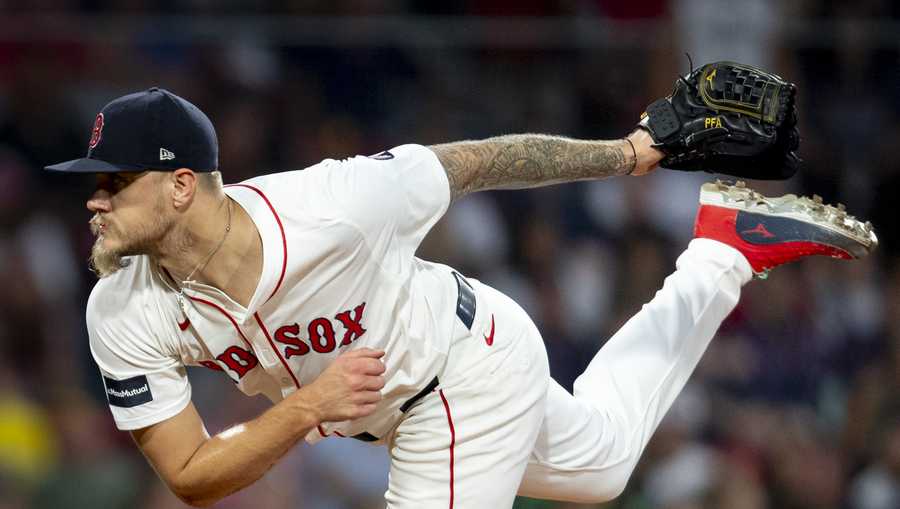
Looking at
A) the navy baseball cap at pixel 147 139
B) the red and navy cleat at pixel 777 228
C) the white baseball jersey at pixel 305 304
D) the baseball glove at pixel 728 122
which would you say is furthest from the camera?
the red and navy cleat at pixel 777 228

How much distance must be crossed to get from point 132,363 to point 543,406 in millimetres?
1028

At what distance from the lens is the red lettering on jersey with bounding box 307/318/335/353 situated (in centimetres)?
293

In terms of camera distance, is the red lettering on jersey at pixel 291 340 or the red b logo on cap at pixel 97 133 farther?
the red lettering on jersey at pixel 291 340

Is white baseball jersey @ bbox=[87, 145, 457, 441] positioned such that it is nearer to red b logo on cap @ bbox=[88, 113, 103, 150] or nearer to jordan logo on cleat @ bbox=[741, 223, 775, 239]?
red b logo on cap @ bbox=[88, 113, 103, 150]

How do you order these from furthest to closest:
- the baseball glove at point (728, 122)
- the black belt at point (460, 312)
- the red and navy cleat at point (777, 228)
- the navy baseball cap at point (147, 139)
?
the red and navy cleat at point (777, 228), the baseball glove at point (728, 122), the black belt at point (460, 312), the navy baseball cap at point (147, 139)

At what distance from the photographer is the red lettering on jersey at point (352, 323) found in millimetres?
2943

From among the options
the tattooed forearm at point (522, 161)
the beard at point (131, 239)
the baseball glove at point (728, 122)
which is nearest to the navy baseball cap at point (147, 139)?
the beard at point (131, 239)

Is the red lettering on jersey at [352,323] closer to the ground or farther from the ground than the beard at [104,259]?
closer to the ground

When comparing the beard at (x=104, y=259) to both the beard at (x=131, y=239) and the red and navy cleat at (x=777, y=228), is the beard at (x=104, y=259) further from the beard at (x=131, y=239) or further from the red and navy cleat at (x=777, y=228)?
the red and navy cleat at (x=777, y=228)

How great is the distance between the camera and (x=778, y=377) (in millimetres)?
5578

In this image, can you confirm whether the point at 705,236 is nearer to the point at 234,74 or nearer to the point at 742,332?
the point at 742,332

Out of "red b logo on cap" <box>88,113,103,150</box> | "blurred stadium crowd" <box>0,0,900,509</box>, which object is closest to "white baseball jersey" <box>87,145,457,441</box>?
"red b logo on cap" <box>88,113,103,150</box>

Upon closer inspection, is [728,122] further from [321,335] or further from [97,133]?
[97,133]

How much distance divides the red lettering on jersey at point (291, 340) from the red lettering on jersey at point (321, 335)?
25 mm
